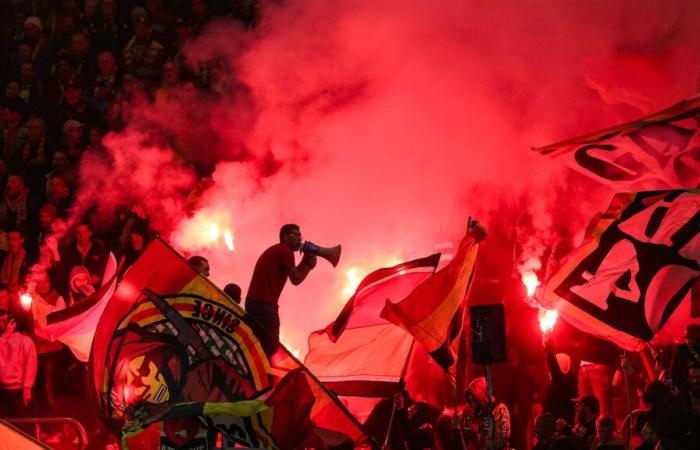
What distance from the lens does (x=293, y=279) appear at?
6.02m

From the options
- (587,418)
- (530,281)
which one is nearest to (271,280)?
(587,418)

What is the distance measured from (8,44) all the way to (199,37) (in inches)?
157

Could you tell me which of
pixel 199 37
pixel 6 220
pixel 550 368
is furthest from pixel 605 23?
pixel 6 220

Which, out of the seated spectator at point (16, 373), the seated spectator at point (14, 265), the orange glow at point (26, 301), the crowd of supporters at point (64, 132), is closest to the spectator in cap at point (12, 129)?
the crowd of supporters at point (64, 132)

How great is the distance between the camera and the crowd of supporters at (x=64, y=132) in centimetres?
855

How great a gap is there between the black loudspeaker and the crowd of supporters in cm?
400

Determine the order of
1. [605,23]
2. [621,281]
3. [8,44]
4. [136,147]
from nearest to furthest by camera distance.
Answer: [621,281]
[605,23]
[136,147]
[8,44]

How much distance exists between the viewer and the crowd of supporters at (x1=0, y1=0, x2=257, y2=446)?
8.55m

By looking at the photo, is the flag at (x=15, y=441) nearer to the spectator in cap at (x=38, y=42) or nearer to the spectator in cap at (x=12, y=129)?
the spectator in cap at (x=12, y=129)

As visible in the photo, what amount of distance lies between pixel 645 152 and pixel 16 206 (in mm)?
7554

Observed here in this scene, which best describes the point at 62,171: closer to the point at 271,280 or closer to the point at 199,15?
the point at 199,15

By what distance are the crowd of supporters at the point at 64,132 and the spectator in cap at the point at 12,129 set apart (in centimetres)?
2

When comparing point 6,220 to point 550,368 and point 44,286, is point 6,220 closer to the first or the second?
point 44,286

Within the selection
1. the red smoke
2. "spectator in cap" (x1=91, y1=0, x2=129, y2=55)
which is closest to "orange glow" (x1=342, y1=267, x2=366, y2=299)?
the red smoke
